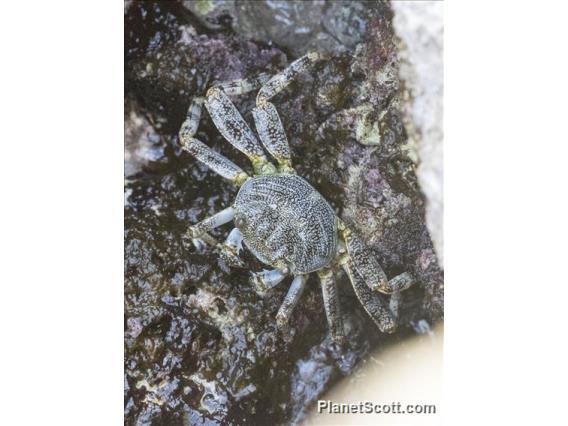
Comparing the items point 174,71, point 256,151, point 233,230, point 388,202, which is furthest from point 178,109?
point 388,202

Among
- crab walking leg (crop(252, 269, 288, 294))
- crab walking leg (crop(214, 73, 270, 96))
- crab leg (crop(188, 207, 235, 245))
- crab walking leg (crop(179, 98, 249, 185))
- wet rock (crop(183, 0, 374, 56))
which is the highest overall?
wet rock (crop(183, 0, 374, 56))

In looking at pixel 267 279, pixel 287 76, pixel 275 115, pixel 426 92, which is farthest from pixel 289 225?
pixel 426 92

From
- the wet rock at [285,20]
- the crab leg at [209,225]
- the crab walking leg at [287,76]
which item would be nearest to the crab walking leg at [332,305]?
the crab leg at [209,225]

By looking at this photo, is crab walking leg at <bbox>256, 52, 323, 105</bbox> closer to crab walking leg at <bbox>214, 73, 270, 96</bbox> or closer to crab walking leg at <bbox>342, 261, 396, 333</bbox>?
crab walking leg at <bbox>214, 73, 270, 96</bbox>

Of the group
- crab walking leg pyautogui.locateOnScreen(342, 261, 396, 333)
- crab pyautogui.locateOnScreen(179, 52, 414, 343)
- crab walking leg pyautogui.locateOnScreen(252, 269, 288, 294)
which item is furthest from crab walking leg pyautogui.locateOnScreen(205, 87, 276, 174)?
crab walking leg pyautogui.locateOnScreen(342, 261, 396, 333)

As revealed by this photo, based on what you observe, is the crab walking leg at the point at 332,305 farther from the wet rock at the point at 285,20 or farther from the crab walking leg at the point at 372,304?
the wet rock at the point at 285,20
